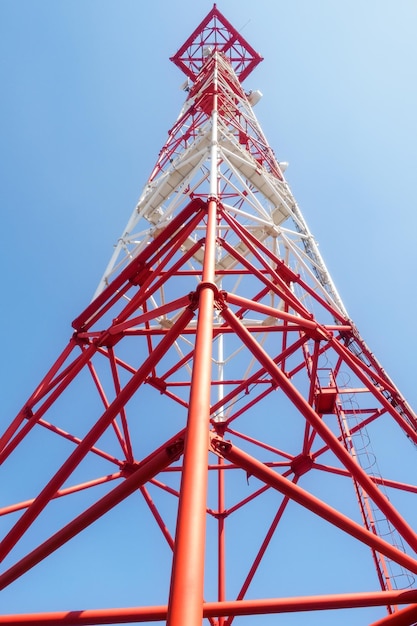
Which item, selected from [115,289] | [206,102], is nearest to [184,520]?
[115,289]

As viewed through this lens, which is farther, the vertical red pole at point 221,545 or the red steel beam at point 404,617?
the vertical red pole at point 221,545

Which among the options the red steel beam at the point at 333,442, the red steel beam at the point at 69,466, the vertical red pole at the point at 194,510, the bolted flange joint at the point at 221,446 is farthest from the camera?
the red steel beam at the point at 69,466

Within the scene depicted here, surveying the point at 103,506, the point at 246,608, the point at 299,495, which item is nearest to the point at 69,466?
the point at 103,506

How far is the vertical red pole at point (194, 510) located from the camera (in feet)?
8.62

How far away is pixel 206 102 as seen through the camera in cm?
1603

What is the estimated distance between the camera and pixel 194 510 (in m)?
3.06

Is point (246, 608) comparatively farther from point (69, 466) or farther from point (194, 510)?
point (69, 466)

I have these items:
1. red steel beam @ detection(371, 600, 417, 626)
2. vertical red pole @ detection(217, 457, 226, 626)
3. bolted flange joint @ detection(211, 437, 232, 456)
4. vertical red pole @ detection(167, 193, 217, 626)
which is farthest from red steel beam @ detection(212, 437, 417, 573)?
vertical red pole @ detection(217, 457, 226, 626)

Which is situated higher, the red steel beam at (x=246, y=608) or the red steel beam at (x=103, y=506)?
the red steel beam at (x=103, y=506)

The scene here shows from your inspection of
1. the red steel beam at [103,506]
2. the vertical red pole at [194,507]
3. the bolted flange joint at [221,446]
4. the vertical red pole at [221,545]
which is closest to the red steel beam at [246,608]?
the red steel beam at [103,506]

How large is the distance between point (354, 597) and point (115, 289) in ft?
22.6

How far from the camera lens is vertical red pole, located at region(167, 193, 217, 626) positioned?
8.62 feet

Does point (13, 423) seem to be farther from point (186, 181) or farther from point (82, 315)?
point (186, 181)

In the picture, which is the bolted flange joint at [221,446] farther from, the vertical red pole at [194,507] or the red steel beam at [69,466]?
the red steel beam at [69,466]
